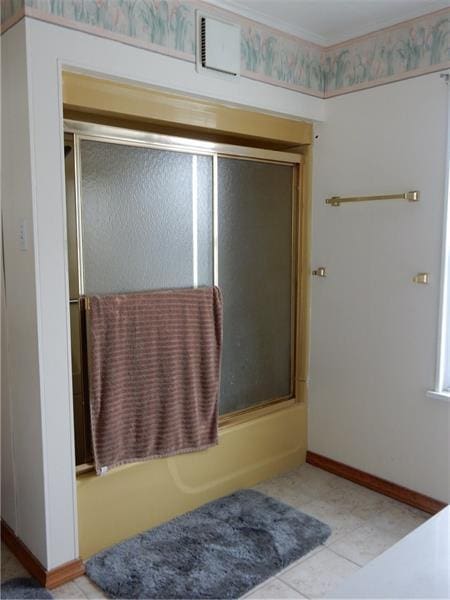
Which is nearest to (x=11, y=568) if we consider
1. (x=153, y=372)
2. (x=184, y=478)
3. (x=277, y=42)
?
(x=184, y=478)

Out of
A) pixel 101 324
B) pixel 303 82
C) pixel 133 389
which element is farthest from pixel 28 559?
pixel 303 82

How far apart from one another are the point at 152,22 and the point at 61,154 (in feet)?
2.26

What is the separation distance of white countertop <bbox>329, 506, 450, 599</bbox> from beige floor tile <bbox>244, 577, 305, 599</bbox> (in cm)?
109

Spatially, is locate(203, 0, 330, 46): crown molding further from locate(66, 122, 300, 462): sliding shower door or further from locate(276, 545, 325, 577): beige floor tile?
locate(276, 545, 325, 577): beige floor tile

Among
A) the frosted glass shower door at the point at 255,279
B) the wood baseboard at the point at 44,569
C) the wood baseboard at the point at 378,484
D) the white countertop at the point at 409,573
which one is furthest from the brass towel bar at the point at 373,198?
the wood baseboard at the point at 44,569

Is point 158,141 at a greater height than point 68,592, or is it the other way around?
point 158,141

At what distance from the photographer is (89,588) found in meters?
2.07

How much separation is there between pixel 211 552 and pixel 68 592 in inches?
23.0

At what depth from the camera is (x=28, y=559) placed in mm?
2182

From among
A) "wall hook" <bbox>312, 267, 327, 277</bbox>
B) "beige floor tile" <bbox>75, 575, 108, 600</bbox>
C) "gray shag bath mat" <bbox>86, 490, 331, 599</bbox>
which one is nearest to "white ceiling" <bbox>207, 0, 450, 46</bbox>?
"wall hook" <bbox>312, 267, 327, 277</bbox>

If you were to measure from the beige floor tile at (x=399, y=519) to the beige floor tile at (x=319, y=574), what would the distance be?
36 centimetres

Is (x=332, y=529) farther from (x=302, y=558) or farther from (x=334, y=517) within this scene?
(x=302, y=558)

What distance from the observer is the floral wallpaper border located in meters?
1.99

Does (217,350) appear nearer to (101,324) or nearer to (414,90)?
(101,324)
